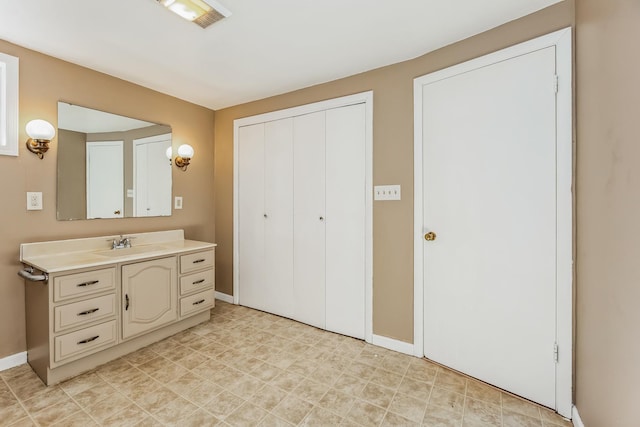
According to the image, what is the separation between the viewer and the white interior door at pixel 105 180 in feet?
7.72

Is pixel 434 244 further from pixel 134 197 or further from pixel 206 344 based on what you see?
pixel 134 197

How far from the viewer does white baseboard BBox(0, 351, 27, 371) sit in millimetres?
1928

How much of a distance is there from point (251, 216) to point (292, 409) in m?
1.95

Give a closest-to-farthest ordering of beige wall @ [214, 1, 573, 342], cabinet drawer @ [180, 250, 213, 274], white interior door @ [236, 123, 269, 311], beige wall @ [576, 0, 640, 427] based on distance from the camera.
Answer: beige wall @ [576, 0, 640, 427]
beige wall @ [214, 1, 573, 342]
cabinet drawer @ [180, 250, 213, 274]
white interior door @ [236, 123, 269, 311]

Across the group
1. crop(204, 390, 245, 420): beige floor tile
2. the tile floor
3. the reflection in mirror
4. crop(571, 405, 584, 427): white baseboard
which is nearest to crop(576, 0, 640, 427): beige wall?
crop(571, 405, 584, 427): white baseboard

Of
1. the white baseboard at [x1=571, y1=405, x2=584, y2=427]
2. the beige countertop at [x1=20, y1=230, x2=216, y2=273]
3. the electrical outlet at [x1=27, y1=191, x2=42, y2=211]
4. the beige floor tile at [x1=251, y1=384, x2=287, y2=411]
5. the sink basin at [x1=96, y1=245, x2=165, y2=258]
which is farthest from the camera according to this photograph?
the sink basin at [x1=96, y1=245, x2=165, y2=258]

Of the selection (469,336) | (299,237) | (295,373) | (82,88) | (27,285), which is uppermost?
(82,88)

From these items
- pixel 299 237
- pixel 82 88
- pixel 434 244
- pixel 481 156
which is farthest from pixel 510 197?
pixel 82 88

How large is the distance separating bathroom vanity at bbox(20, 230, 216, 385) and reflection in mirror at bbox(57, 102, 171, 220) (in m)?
0.29

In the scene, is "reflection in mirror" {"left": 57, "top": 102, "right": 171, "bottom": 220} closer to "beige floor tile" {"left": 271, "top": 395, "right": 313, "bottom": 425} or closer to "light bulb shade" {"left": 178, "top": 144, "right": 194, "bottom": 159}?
"light bulb shade" {"left": 178, "top": 144, "right": 194, "bottom": 159}

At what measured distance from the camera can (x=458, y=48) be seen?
1.90m

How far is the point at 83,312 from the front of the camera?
185 centimetres

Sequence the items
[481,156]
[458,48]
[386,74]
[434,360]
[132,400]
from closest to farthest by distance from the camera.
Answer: [132,400]
[481,156]
[458,48]
[434,360]
[386,74]

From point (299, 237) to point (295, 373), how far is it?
1194 millimetres
